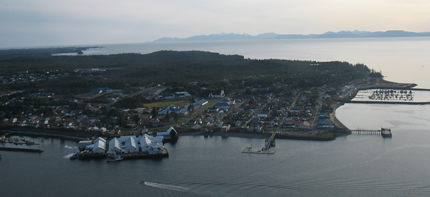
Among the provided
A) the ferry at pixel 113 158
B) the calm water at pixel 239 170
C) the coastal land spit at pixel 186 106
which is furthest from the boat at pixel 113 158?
the coastal land spit at pixel 186 106

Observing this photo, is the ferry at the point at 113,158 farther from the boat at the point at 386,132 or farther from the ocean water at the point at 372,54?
the ocean water at the point at 372,54

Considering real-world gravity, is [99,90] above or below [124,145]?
above

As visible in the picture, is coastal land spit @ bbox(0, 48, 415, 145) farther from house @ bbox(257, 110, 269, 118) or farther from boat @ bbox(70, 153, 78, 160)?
boat @ bbox(70, 153, 78, 160)

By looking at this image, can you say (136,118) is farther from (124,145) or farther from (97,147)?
(97,147)

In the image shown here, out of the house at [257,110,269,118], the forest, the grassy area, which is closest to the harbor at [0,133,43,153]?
the grassy area

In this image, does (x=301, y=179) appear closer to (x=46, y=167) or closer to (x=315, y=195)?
(x=315, y=195)

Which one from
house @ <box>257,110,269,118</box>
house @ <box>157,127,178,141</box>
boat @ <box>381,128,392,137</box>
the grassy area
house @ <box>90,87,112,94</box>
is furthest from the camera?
house @ <box>90,87,112,94</box>

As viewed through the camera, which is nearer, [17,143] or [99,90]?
Answer: [17,143]

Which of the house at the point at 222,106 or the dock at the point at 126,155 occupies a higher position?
the house at the point at 222,106

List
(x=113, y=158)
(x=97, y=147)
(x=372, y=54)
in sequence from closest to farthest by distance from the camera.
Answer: (x=113, y=158) → (x=97, y=147) → (x=372, y=54)

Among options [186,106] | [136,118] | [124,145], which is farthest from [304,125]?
[136,118]

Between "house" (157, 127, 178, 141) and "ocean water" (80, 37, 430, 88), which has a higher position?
"ocean water" (80, 37, 430, 88)
